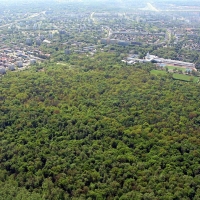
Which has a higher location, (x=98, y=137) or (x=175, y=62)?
(x=175, y=62)

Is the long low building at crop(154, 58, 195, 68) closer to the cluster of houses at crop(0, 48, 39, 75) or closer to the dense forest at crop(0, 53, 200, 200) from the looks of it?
the dense forest at crop(0, 53, 200, 200)

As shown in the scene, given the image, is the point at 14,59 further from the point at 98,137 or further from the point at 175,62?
the point at 98,137

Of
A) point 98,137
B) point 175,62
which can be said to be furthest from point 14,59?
point 98,137

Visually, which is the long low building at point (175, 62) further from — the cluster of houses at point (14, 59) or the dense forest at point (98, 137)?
the cluster of houses at point (14, 59)

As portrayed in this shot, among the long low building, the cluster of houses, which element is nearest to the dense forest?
the cluster of houses

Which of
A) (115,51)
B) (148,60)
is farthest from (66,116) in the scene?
(115,51)

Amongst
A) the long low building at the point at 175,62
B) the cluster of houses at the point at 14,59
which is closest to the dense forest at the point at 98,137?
the cluster of houses at the point at 14,59

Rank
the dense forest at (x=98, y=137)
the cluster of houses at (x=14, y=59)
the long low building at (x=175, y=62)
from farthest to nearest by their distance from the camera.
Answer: the long low building at (x=175, y=62) < the cluster of houses at (x=14, y=59) < the dense forest at (x=98, y=137)

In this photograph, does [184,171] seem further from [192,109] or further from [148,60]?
[148,60]

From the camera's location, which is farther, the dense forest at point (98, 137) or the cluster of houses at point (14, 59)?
the cluster of houses at point (14, 59)
